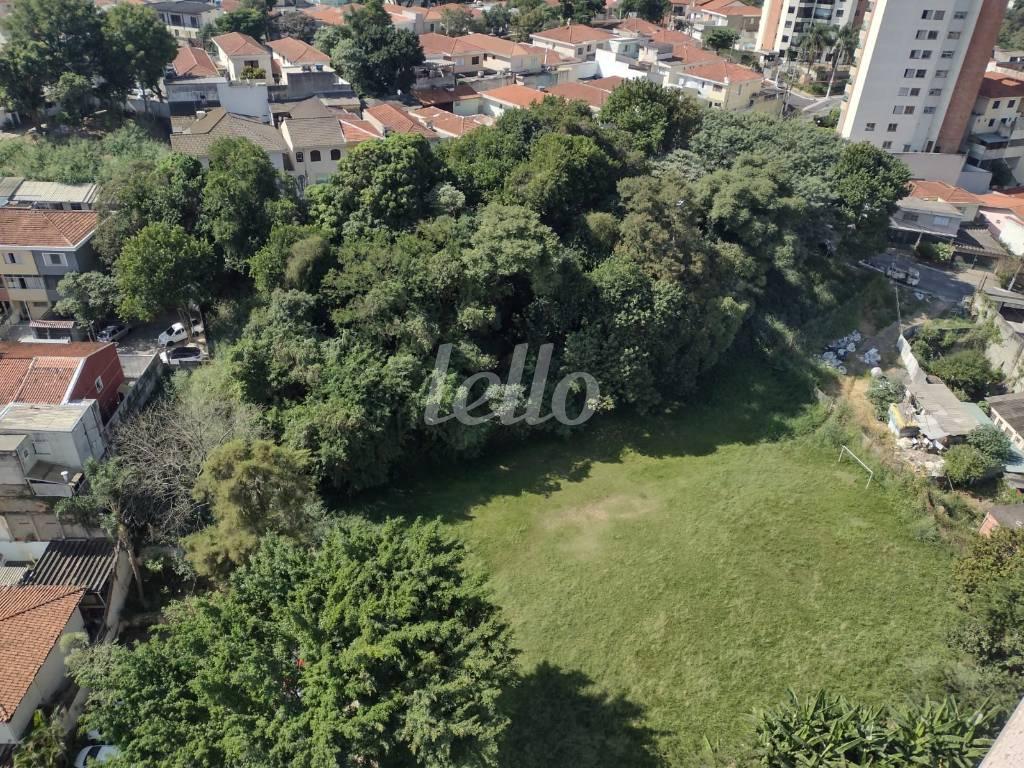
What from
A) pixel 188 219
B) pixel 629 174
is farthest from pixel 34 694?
pixel 629 174

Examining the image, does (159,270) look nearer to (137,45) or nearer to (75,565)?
(75,565)

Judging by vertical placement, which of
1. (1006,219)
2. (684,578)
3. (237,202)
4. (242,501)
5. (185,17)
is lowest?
(684,578)

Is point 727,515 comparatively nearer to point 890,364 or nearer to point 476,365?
point 476,365

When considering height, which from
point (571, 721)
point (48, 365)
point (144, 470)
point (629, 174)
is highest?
point (629, 174)

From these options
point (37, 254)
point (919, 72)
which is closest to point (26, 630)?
point (37, 254)

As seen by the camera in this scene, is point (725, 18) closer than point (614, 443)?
No

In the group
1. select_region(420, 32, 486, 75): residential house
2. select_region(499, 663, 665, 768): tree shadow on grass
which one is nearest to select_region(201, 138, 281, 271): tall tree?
select_region(499, 663, 665, 768): tree shadow on grass

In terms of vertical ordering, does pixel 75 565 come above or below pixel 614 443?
above
